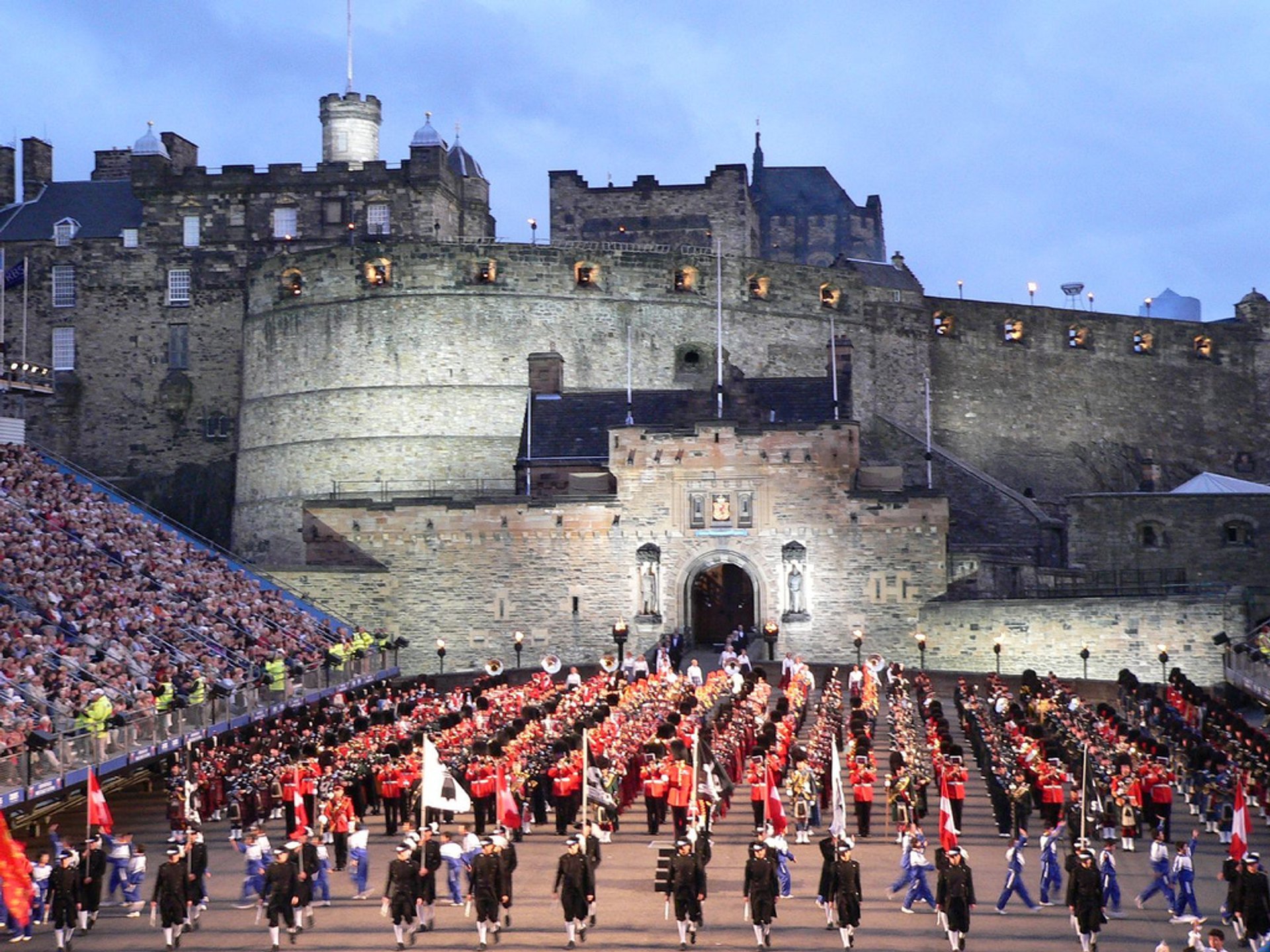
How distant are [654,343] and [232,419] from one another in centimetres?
1443

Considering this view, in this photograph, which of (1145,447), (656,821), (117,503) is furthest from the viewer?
(1145,447)

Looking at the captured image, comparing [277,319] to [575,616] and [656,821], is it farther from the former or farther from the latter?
[656,821]

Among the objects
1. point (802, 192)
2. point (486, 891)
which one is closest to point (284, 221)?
point (802, 192)

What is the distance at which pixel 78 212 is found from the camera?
62.7 m

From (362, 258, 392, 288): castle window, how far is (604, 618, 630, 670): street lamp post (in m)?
15.1

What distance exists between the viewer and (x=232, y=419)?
60.5 meters

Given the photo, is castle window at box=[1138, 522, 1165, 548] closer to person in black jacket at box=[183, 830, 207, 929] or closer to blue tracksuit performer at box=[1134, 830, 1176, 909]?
blue tracksuit performer at box=[1134, 830, 1176, 909]

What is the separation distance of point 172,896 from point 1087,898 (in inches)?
415

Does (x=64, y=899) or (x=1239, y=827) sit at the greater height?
(x=1239, y=827)

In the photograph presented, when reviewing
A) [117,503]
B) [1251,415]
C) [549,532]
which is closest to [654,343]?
[549,532]

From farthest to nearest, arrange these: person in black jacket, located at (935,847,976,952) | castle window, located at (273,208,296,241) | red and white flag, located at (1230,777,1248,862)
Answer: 1. castle window, located at (273,208,296,241)
2. red and white flag, located at (1230,777,1248,862)
3. person in black jacket, located at (935,847,976,952)

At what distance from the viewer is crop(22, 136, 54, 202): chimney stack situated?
64.2m

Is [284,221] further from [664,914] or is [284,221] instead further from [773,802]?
[664,914]

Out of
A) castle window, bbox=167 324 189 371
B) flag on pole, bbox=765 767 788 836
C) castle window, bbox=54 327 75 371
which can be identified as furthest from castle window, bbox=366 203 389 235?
flag on pole, bbox=765 767 788 836
